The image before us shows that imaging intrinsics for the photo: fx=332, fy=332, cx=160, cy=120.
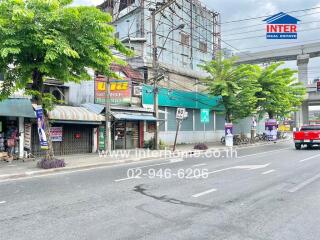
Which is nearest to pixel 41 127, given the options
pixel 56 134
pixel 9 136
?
pixel 9 136

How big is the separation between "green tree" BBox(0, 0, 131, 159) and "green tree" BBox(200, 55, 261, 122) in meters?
16.1

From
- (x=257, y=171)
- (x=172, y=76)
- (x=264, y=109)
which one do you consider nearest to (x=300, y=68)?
(x=264, y=109)

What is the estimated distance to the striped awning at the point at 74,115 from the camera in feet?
60.1

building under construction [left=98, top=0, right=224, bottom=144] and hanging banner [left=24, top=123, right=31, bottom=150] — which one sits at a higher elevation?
building under construction [left=98, top=0, right=224, bottom=144]

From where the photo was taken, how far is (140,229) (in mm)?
5781

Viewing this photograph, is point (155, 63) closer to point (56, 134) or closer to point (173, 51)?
point (56, 134)

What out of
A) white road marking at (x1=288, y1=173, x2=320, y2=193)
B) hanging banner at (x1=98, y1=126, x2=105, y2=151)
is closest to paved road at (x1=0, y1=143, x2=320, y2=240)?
white road marking at (x1=288, y1=173, x2=320, y2=193)

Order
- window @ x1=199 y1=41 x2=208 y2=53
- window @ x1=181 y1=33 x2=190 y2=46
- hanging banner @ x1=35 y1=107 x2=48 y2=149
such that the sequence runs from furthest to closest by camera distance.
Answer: window @ x1=199 y1=41 x2=208 y2=53 → window @ x1=181 y1=33 x2=190 y2=46 → hanging banner @ x1=35 y1=107 x2=48 y2=149

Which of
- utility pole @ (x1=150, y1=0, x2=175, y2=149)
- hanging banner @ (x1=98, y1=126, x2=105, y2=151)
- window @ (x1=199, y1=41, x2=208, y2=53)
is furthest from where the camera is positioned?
window @ (x1=199, y1=41, x2=208, y2=53)

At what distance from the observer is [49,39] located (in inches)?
468

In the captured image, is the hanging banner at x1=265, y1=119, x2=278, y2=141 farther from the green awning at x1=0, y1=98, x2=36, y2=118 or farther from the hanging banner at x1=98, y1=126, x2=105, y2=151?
the green awning at x1=0, y1=98, x2=36, y2=118

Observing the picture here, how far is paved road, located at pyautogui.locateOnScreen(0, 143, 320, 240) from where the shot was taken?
18.6 ft

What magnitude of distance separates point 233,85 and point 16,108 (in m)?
17.9

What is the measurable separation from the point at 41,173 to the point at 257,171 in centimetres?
859
